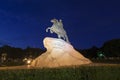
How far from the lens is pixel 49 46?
4309 centimetres

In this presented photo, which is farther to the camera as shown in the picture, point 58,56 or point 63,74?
point 58,56

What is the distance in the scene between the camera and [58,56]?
42188mm

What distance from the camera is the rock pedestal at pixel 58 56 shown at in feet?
137

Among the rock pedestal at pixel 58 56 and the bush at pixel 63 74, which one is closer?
the bush at pixel 63 74

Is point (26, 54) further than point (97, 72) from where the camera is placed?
Yes

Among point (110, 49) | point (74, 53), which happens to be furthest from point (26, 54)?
point (74, 53)

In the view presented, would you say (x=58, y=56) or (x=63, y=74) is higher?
(x=58, y=56)

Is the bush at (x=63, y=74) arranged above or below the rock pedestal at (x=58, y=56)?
below

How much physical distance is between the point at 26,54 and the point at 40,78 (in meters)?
99.0

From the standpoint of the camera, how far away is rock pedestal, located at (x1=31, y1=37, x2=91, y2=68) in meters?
41.8

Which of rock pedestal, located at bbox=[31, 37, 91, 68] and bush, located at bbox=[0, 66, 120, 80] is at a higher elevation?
rock pedestal, located at bbox=[31, 37, 91, 68]

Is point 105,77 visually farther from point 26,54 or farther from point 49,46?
point 26,54

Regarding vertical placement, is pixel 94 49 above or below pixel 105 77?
above

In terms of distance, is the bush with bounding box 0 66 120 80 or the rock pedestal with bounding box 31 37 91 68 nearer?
the bush with bounding box 0 66 120 80
